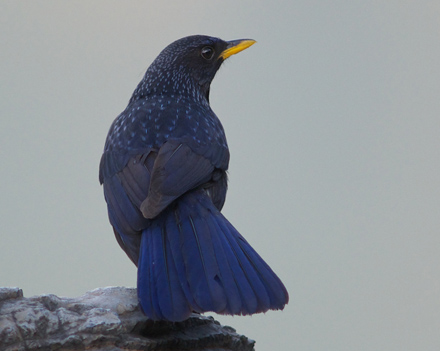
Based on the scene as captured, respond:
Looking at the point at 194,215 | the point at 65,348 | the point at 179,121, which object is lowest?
the point at 65,348

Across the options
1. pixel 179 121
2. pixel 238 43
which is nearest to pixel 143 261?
pixel 179 121

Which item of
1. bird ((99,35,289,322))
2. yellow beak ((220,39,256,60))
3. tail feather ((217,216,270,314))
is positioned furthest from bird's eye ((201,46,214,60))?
tail feather ((217,216,270,314))

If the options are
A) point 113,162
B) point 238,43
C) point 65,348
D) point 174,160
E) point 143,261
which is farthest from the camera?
point 238,43

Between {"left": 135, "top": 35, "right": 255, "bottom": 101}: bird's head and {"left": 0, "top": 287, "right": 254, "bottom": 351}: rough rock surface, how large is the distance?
182 cm

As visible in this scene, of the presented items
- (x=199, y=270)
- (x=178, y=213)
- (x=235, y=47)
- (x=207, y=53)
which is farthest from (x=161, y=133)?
(x=235, y=47)

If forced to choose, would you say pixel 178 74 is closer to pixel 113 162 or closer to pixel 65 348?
pixel 113 162

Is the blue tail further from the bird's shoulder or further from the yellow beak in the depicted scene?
the yellow beak

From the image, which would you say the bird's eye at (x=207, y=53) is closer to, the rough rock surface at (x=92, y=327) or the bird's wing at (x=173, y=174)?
the bird's wing at (x=173, y=174)

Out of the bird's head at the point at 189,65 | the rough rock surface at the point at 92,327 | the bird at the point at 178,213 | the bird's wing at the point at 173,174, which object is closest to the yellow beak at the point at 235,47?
the bird's head at the point at 189,65

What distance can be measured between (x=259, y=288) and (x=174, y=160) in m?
0.98

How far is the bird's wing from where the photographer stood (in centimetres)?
337

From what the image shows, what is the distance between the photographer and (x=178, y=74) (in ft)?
15.8

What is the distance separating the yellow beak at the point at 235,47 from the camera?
16.7ft

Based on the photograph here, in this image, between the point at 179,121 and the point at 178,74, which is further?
the point at 178,74
